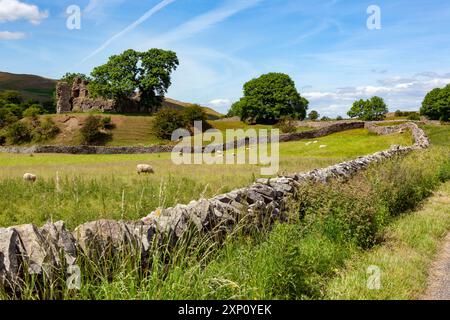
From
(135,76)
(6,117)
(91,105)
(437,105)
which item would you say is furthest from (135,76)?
(437,105)

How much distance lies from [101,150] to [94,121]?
18444mm

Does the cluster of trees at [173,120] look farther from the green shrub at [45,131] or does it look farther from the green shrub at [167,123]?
the green shrub at [45,131]

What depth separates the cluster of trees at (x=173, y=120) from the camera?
7544cm

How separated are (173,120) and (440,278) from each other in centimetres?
7072

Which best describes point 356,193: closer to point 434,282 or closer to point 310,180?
point 310,180

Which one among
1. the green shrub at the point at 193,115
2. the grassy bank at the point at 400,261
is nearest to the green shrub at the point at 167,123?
the green shrub at the point at 193,115

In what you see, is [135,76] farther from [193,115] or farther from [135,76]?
[193,115]

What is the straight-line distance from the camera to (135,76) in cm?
9488

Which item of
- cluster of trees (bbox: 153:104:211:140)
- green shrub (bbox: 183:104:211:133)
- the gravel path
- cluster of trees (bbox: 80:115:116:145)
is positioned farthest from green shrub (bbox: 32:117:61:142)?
the gravel path

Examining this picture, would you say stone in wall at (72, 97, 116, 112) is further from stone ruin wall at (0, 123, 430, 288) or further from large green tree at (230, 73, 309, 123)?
stone ruin wall at (0, 123, 430, 288)

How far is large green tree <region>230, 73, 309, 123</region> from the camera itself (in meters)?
98.0

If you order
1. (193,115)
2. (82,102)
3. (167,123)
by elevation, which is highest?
(82,102)

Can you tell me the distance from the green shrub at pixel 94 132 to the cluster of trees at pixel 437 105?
300 ft

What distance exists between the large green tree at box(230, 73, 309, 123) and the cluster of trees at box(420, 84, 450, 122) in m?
44.5
